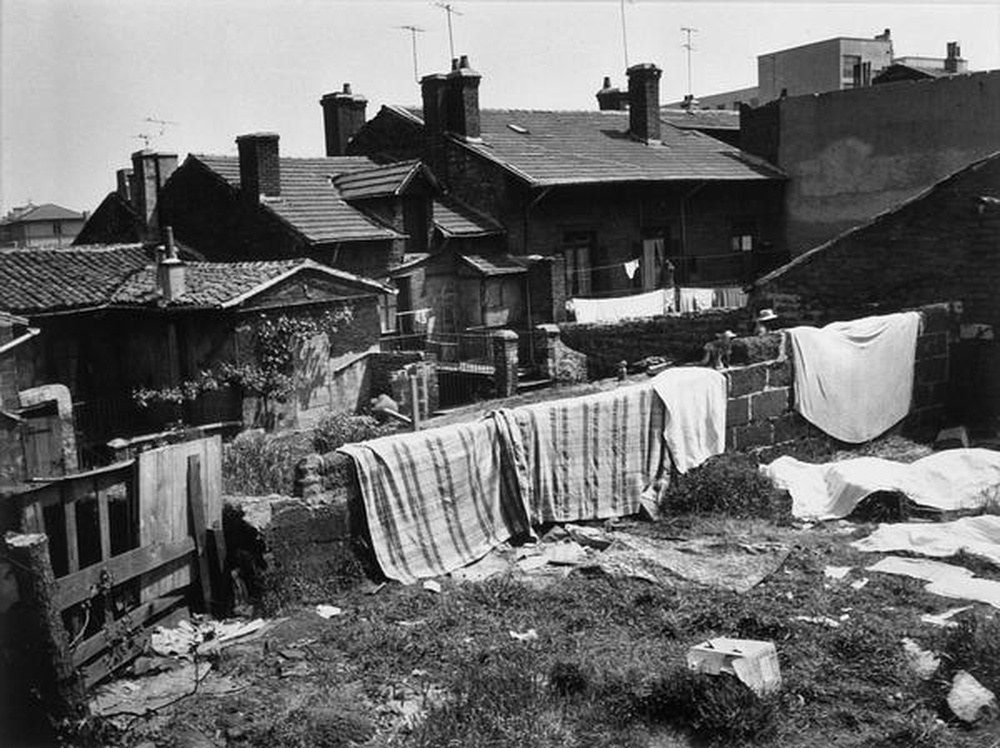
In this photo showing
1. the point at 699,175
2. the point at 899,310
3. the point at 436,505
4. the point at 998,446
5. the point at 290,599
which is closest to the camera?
the point at 290,599

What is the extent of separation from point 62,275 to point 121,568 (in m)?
15.1

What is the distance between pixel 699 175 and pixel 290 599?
75.6ft

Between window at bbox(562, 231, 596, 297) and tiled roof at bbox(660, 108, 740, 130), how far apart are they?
26.8 ft

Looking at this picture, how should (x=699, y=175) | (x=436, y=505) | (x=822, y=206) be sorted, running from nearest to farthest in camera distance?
(x=436, y=505)
(x=699, y=175)
(x=822, y=206)

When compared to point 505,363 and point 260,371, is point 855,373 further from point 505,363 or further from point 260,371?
point 260,371

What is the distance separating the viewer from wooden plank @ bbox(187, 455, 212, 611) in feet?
27.6

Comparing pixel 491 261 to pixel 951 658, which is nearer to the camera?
pixel 951 658

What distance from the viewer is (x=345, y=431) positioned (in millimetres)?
16297

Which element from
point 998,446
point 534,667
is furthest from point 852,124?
point 534,667

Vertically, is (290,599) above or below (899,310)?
below

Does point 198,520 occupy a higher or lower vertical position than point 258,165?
lower

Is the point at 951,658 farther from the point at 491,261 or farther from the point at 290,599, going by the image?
the point at 491,261

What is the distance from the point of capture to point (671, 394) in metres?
11.3

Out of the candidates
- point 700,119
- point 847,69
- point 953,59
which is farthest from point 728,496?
point 847,69
